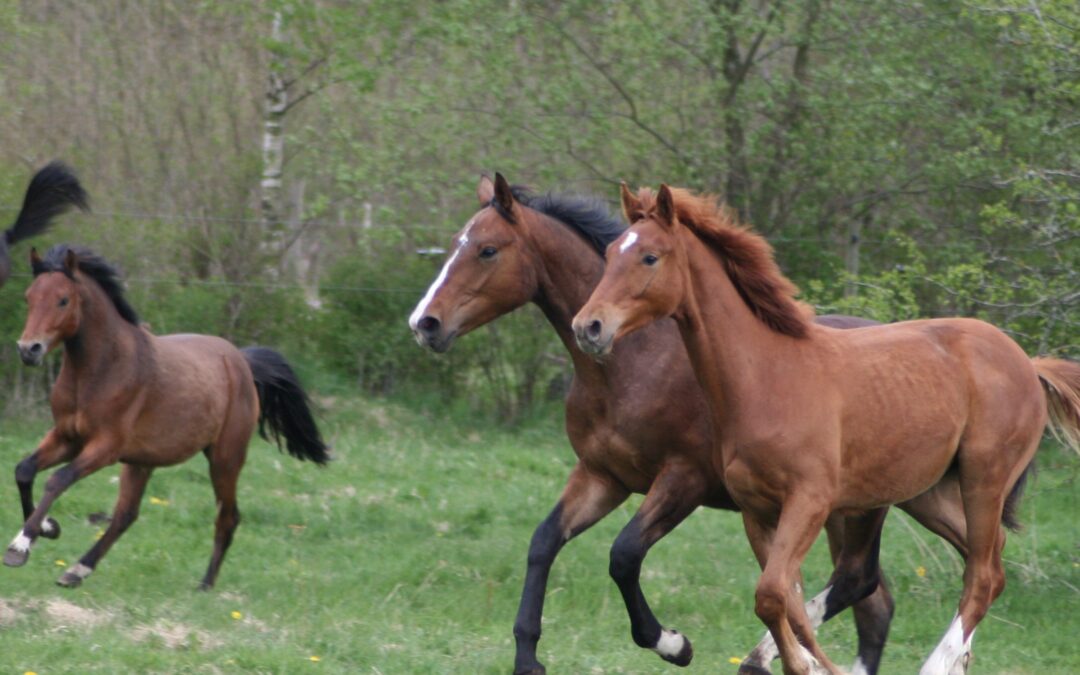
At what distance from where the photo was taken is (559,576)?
27.5ft

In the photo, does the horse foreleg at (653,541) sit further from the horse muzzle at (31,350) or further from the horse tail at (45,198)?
the horse tail at (45,198)

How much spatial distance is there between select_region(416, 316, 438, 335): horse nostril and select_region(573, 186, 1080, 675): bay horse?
1021 mm

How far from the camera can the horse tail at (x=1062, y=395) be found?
6113 millimetres

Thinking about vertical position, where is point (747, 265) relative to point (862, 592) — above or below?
above

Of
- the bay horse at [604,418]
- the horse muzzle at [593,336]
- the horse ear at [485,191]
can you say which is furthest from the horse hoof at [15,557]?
A: the horse muzzle at [593,336]

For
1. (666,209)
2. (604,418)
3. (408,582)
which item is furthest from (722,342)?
(408,582)

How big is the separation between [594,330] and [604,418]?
3.80 ft

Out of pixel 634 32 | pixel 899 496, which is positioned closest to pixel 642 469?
pixel 899 496

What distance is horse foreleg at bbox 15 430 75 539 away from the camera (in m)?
7.57

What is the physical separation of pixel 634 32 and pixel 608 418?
8092 mm

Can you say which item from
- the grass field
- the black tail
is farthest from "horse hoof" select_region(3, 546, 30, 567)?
the black tail

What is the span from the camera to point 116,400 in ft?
26.5

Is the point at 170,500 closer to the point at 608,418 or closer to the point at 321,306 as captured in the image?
the point at 321,306

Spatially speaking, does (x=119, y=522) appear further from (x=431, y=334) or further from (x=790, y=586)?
(x=790, y=586)
